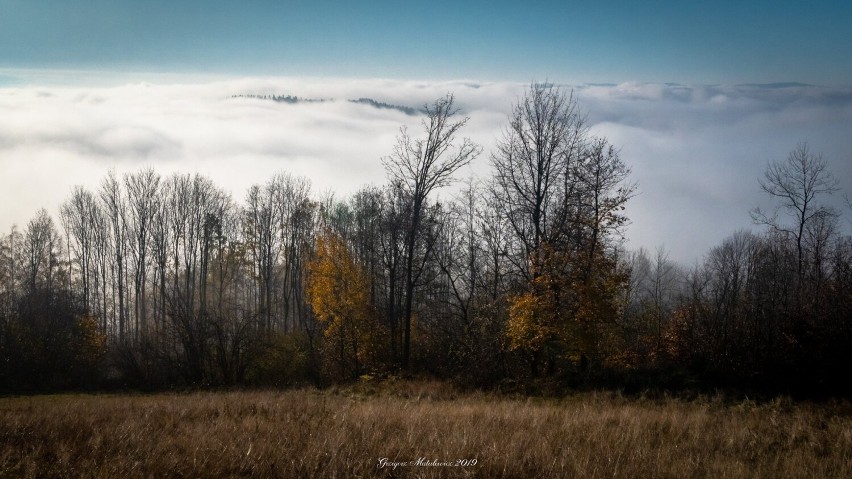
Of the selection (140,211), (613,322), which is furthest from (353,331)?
(140,211)

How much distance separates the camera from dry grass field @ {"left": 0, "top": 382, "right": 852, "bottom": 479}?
6.59 metres

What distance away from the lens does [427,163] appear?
26.0 meters

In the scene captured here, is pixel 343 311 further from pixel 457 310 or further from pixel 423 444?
pixel 423 444

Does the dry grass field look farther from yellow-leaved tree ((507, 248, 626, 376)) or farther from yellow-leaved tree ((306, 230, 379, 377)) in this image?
yellow-leaved tree ((306, 230, 379, 377))

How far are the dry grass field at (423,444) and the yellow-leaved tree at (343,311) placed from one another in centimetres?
1590

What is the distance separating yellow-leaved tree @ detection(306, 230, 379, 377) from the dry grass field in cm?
1590

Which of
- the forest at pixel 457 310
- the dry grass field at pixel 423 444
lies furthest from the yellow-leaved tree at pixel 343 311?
the dry grass field at pixel 423 444

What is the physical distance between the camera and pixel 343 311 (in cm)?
2752

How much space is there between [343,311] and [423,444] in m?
20.4

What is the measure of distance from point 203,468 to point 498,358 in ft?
50.0

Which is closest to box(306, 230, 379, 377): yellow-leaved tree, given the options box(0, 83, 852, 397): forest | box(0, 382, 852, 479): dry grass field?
box(0, 83, 852, 397): forest

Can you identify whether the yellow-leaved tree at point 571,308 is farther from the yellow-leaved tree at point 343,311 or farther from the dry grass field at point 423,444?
the yellow-leaved tree at point 343,311

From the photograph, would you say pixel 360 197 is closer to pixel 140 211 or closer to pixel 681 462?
pixel 140 211

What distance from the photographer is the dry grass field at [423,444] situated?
6594mm
